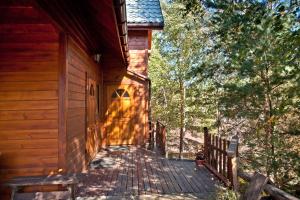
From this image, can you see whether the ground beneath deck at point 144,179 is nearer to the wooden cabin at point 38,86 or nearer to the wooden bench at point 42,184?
the wooden bench at point 42,184

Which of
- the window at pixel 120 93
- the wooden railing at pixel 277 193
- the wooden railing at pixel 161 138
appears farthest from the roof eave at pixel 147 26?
the wooden railing at pixel 277 193

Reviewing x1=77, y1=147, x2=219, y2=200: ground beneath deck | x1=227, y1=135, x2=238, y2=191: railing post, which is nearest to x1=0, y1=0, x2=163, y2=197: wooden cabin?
x1=77, y1=147, x2=219, y2=200: ground beneath deck

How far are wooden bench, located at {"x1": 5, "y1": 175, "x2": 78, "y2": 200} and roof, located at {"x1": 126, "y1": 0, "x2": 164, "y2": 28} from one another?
602 centimetres

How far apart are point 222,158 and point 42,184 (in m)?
3.09

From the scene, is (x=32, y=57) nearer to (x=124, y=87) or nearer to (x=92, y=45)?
(x=92, y=45)

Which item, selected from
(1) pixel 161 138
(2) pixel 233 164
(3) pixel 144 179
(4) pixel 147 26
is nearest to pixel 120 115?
(1) pixel 161 138

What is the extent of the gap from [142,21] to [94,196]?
5.93 m

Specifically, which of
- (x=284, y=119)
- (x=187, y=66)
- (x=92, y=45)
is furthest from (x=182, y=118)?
(x=92, y=45)

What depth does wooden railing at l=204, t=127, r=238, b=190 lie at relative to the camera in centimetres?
409

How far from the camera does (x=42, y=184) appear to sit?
3.08 metres

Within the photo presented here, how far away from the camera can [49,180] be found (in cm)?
315

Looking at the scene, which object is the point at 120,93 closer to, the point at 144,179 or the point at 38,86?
the point at 144,179

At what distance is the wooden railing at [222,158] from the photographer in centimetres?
409

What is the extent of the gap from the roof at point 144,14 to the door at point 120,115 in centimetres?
213
